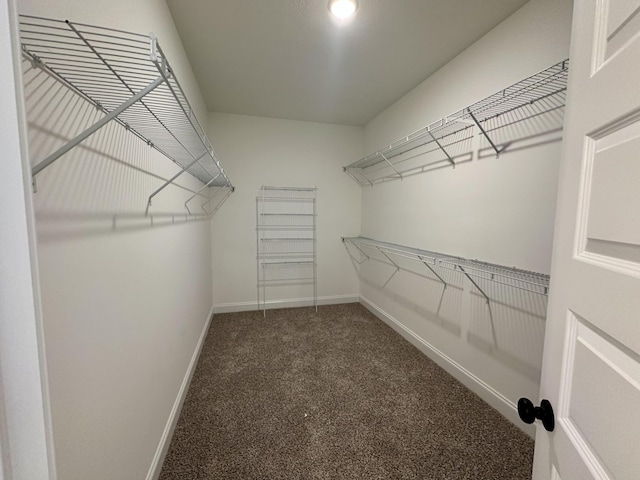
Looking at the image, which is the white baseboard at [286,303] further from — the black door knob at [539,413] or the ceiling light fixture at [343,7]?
the black door knob at [539,413]

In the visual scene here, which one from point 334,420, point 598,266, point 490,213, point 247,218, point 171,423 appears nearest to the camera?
point 598,266

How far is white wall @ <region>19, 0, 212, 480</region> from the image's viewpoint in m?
0.64

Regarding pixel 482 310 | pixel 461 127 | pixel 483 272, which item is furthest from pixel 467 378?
pixel 461 127

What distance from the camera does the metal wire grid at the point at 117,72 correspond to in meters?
0.55

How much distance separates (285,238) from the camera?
137 inches

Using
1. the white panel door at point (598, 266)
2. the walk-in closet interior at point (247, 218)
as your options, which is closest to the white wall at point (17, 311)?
the walk-in closet interior at point (247, 218)

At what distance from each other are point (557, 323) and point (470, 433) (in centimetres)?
139

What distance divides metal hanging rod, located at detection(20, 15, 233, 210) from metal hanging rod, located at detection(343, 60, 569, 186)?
4.96 ft

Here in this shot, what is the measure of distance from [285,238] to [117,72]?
109 inches

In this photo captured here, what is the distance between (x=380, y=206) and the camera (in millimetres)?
3174

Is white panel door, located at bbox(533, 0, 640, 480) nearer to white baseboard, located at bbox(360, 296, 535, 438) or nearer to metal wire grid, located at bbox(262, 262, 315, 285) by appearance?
white baseboard, located at bbox(360, 296, 535, 438)

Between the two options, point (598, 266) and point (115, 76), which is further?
point (115, 76)

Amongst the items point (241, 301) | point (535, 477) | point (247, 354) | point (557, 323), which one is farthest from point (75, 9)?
point (241, 301)

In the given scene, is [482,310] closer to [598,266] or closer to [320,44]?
[598,266]
